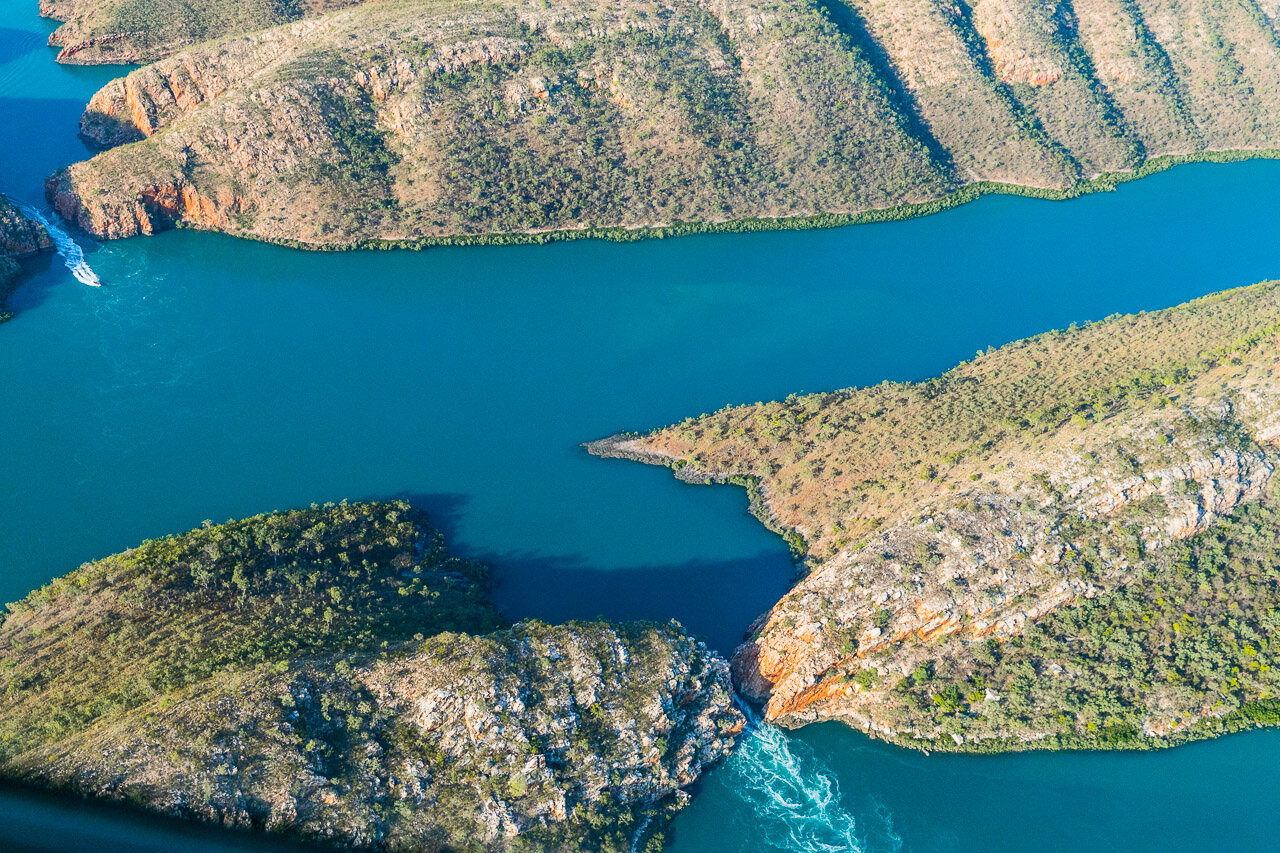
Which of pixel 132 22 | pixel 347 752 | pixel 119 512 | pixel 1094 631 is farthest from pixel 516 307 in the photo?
pixel 132 22

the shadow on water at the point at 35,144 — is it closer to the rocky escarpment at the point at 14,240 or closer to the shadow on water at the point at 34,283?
the rocky escarpment at the point at 14,240

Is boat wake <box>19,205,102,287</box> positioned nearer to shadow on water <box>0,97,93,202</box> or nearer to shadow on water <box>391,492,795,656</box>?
shadow on water <box>0,97,93,202</box>

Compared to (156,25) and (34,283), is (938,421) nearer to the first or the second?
(34,283)

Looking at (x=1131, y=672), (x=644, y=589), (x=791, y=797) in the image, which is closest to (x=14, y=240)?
(x=644, y=589)

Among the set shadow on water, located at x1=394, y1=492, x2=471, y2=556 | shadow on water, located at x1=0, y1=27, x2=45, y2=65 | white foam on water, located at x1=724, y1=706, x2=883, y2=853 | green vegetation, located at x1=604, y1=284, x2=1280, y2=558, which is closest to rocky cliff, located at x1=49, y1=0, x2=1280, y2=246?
shadow on water, located at x1=0, y1=27, x2=45, y2=65

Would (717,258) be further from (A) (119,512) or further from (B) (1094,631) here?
(A) (119,512)

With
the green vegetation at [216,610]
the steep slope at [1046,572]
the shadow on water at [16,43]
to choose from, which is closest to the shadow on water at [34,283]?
the green vegetation at [216,610]

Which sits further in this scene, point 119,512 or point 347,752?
point 119,512
